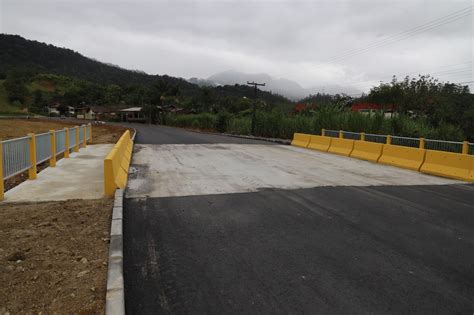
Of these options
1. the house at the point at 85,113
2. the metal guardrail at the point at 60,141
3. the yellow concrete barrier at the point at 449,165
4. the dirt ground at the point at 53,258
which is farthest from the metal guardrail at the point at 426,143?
the house at the point at 85,113

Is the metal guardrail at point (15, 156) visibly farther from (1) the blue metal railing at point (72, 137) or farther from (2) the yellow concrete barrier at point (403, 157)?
(2) the yellow concrete barrier at point (403, 157)

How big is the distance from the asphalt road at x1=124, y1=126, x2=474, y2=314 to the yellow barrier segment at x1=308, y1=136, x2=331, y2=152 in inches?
468

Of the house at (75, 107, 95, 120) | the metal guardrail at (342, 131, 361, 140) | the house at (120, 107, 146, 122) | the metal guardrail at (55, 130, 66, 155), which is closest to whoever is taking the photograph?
the metal guardrail at (55, 130, 66, 155)

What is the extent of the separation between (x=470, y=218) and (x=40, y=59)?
201626 millimetres

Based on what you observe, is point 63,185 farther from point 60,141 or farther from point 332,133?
point 332,133

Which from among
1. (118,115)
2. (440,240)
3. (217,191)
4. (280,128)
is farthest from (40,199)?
(118,115)

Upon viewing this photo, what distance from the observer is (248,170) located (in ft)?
40.5

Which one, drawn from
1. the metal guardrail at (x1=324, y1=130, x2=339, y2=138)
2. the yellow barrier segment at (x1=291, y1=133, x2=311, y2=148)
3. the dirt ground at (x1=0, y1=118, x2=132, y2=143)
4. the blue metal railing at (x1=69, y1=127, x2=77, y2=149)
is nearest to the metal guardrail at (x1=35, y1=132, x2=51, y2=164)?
the blue metal railing at (x1=69, y1=127, x2=77, y2=149)

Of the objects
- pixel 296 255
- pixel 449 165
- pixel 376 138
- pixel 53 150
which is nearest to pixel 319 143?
pixel 376 138

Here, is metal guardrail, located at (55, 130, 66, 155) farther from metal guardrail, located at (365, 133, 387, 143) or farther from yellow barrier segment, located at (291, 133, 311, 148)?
yellow barrier segment, located at (291, 133, 311, 148)

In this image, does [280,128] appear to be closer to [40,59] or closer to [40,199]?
[40,199]

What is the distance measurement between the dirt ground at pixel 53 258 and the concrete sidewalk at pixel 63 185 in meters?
0.83

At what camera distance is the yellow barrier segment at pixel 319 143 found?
65.7ft

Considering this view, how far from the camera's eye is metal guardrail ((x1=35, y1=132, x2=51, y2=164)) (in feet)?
34.3
